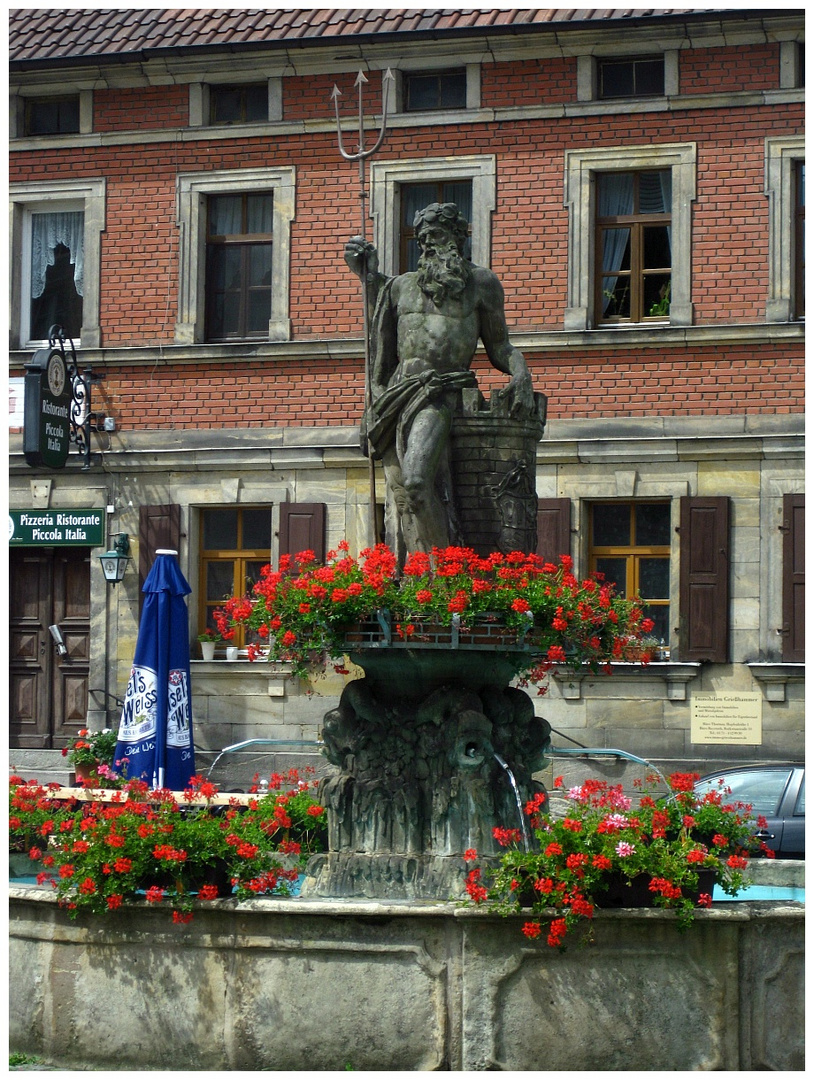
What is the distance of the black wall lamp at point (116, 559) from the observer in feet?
64.0

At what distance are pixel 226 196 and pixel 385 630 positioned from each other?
1318cm

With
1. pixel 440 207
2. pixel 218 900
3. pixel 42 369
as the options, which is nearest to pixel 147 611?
pixel 42 369

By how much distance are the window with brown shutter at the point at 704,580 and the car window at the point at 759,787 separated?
427 centimetres

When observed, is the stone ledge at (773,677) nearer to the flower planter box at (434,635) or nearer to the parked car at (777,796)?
the parked car at (777,796)

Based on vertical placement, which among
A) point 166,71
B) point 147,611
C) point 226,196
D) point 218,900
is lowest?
point 218,900

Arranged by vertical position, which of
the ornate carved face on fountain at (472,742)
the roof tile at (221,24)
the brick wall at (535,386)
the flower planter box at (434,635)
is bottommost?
the ornate carved face on fountain at (472,742)

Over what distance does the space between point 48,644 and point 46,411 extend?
286 cm

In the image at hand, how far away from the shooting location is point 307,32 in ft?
64.7

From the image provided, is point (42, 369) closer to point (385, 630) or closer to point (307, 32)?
point (307, 32)

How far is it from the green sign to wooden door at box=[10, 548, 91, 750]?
0.35 m

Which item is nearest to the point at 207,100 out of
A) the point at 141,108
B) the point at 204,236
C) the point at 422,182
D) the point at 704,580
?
the point at 141,108

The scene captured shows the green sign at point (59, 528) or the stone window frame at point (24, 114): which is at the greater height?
the stone window frame at point (24, 114)

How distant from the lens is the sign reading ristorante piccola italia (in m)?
19.0

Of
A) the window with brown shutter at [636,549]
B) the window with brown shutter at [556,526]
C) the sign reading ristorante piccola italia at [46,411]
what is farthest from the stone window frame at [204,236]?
the window with brown shutter at [636,549]
